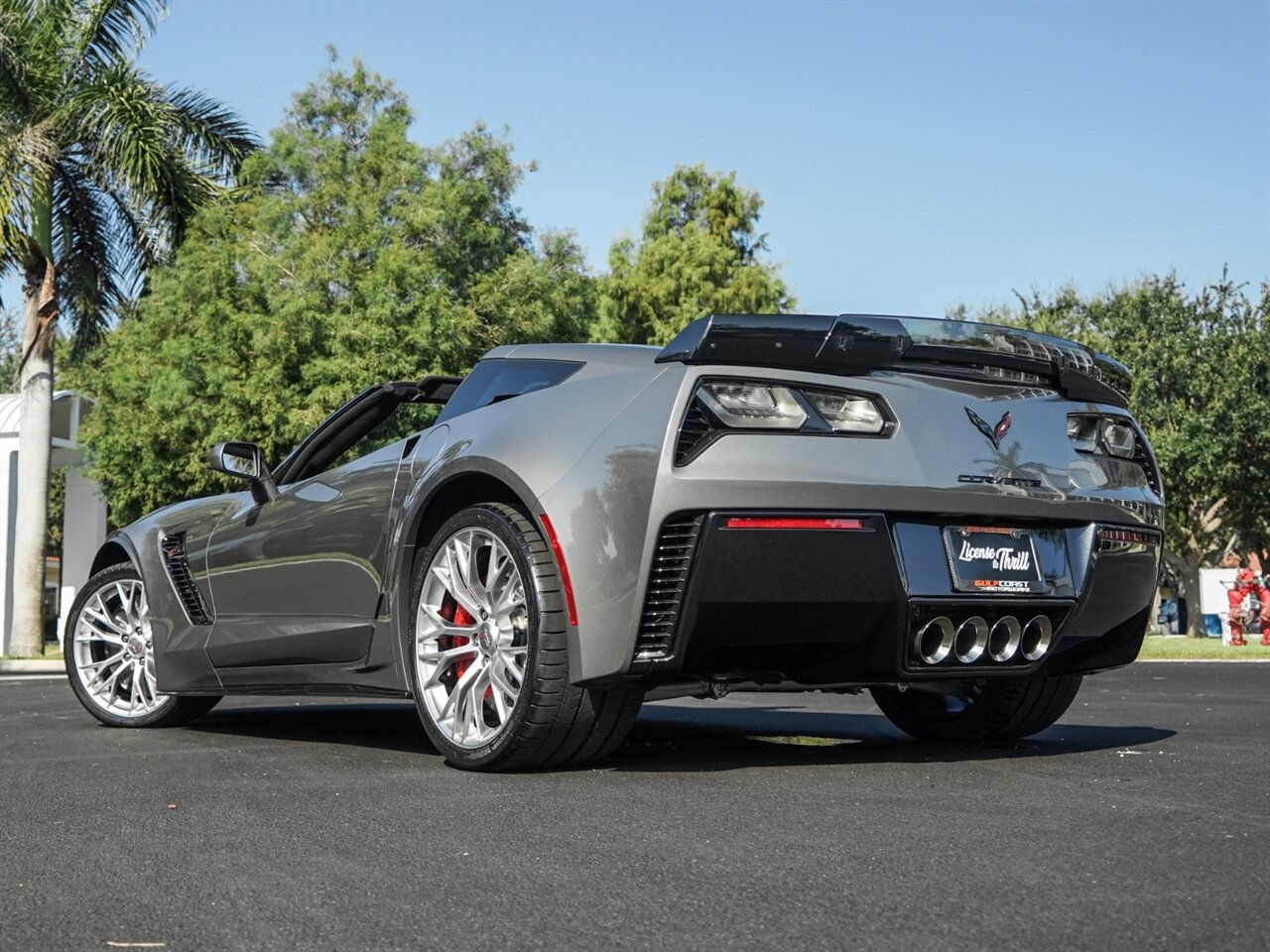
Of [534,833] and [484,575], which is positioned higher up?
[484,575]

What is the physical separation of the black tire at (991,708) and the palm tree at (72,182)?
56.8 ft

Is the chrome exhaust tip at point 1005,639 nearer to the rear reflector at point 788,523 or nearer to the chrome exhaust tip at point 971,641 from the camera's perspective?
the chrome exhaust tip at point 971,641

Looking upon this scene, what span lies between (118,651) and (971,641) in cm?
418

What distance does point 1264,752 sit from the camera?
17.7 ft

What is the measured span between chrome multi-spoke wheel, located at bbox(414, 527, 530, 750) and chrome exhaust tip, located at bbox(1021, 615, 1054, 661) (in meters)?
1.57

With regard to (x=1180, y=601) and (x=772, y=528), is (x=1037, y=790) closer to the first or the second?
(x=772, y=528)

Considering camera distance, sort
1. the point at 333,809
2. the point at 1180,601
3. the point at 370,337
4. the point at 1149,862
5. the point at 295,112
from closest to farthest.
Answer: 1. the point at 1149,862
2. the point at 333,809
3. the point at 370,337
4. the point at 295,112
5. the point at 1180,601

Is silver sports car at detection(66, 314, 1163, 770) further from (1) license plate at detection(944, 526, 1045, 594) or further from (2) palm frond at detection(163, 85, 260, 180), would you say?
(2) palm frond at detection(163, 85, 260, 180)

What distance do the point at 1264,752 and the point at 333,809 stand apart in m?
3.30

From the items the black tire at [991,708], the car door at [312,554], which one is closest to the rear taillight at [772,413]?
the black tire at [991,708]

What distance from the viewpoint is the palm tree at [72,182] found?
68.7 ft

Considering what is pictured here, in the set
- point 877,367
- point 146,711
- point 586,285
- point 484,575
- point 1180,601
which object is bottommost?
point 1180,601

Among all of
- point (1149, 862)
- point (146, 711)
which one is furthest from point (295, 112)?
point (1149, 862)

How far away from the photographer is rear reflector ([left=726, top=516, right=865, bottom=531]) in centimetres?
431
